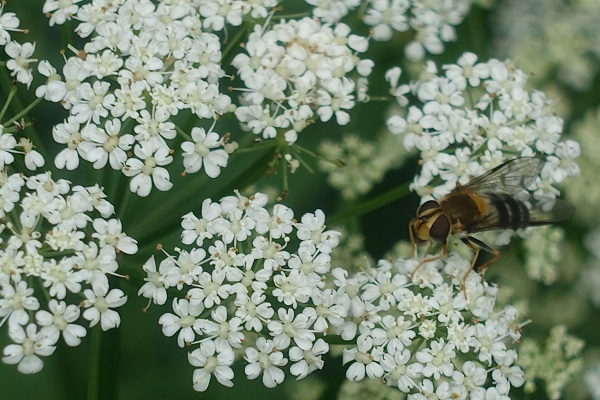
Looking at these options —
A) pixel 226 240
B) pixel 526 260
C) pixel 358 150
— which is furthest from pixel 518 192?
pixel 226 240

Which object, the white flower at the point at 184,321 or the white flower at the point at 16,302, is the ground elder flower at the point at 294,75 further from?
the white flower at the point at 16,302

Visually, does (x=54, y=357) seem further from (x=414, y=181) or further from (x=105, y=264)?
(x=414, y=181)

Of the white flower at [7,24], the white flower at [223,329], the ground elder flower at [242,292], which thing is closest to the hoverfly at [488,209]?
the ground elder flower at [242,292]

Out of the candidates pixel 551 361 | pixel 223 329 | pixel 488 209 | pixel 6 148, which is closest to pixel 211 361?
pixel 223 329

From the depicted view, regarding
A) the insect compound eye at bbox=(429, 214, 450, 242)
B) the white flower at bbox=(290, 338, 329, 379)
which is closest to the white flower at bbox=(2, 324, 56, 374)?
the white flower at bbox=(290, 338, 329, 379)

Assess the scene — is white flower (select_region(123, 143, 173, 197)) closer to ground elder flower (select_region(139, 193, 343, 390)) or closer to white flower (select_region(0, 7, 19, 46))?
ground elder flower (select_region(139, 193, 343, 390))

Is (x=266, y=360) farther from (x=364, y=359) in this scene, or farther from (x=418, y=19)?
(x=418, y=19)
